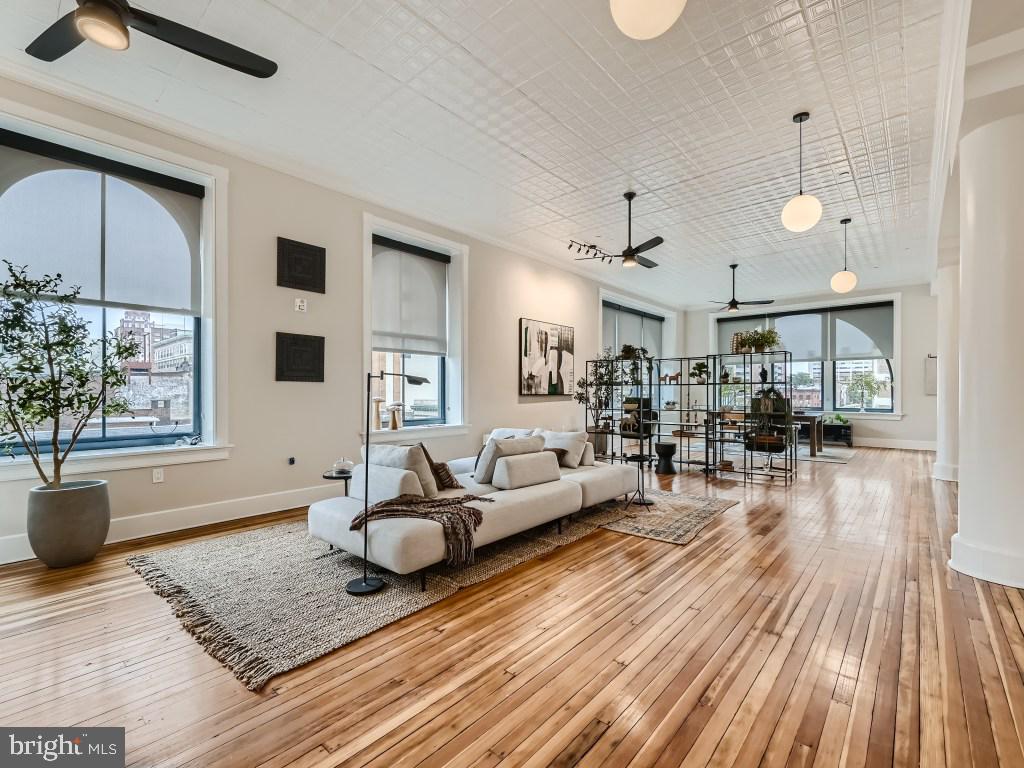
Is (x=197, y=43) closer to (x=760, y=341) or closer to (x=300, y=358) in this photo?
(x=300, y=358)

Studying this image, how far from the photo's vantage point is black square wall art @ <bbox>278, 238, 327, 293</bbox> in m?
4.75

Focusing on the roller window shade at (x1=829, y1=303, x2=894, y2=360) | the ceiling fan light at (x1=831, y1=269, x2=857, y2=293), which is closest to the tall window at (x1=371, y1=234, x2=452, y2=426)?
the ceiling fan light at (x1=831, y1=269, x2=857, y2=293)

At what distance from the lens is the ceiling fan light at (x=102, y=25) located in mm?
2213

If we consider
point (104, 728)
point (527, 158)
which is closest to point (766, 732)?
point (104, 728)

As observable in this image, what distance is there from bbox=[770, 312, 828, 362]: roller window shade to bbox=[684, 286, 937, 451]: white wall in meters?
1.03

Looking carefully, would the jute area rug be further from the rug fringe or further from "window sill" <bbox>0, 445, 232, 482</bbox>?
"window sill" <bbox>0, 445, 232, 482</bbox>

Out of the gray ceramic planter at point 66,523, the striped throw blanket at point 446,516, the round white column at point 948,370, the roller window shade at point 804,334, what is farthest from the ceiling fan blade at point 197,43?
the roller window shade at point 804,334

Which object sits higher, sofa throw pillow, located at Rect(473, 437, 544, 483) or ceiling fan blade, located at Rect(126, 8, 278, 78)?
ceiling fan blade, located at Rect(126, 8, 278, 78)

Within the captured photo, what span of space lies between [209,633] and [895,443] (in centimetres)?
1188

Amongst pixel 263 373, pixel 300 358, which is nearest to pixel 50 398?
pixel 263 373

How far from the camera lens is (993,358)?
313 cm

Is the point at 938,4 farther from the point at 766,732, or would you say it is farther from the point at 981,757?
the point at 766,732

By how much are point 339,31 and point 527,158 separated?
2.05m

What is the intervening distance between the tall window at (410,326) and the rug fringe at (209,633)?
2.96 metres
